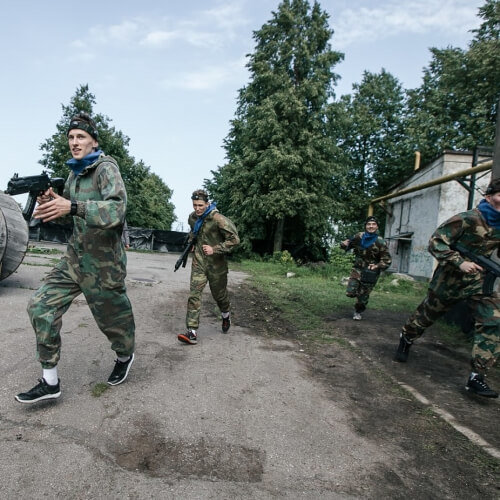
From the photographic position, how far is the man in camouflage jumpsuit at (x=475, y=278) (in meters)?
3.88

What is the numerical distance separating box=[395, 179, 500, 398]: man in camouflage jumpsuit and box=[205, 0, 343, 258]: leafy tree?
19607mm

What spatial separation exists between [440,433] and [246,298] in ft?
22.0

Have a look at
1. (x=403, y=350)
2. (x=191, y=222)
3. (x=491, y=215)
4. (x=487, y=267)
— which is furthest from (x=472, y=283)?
(x=191, y=222)

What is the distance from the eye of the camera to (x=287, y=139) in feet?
79.5

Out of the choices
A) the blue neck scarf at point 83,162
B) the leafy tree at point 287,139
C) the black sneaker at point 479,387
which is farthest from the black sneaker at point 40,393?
the leafy tree at point 287,139

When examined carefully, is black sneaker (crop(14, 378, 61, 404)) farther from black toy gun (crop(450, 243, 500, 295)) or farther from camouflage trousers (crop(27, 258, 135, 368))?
black toy gun (crop(450, 243, 500, 295))

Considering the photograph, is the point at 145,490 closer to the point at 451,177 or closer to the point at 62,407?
the point at 62,407

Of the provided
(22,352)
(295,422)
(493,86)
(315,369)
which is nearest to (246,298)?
(315,369)

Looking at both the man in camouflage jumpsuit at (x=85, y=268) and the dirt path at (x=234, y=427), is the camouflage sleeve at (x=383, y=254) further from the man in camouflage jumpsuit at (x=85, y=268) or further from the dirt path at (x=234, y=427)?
the man in camouflage jumpsuit at (x=85, y=268)

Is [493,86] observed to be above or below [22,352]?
above

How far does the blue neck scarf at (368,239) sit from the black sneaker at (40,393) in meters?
5.86

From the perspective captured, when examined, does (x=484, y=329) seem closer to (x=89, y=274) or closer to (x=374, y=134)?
(x=89, y=274)

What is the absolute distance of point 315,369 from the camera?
4.52m

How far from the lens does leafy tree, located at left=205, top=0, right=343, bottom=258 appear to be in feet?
79.0
